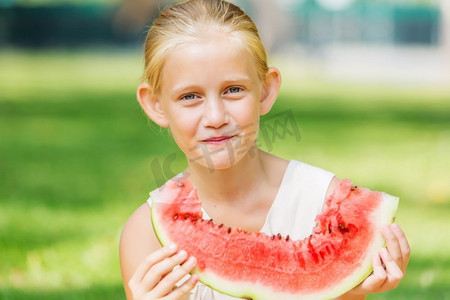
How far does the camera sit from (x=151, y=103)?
2.94m

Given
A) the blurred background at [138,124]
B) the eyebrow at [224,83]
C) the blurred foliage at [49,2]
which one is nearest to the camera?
the eyebrow at [224,83]

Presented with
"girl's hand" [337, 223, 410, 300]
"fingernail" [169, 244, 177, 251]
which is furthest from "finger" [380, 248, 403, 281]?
"fingernail" [169, 244, 177, 251]

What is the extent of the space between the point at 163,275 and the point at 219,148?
0.45 m

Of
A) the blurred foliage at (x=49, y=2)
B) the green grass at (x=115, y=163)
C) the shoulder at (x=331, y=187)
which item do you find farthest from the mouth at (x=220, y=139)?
the blurred foliage at (x=49, y=2)

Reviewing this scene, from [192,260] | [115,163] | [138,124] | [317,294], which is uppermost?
[138,124]

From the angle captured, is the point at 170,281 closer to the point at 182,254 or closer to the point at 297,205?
the point at 182,254

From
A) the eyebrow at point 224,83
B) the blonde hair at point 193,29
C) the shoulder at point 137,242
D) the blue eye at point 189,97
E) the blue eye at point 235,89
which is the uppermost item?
the blonde hair at point 193,29

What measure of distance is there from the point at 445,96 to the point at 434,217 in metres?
8.12

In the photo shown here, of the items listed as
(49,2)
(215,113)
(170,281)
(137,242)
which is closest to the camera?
(170,281)

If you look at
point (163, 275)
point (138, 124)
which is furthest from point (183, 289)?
point (138, 124)

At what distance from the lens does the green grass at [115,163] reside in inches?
162

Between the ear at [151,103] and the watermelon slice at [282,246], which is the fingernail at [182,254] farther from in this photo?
the ear at [151,103]

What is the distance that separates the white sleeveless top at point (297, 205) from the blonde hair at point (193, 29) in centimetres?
42

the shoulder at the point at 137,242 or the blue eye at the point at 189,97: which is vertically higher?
the blue eye at the point at 189,97
